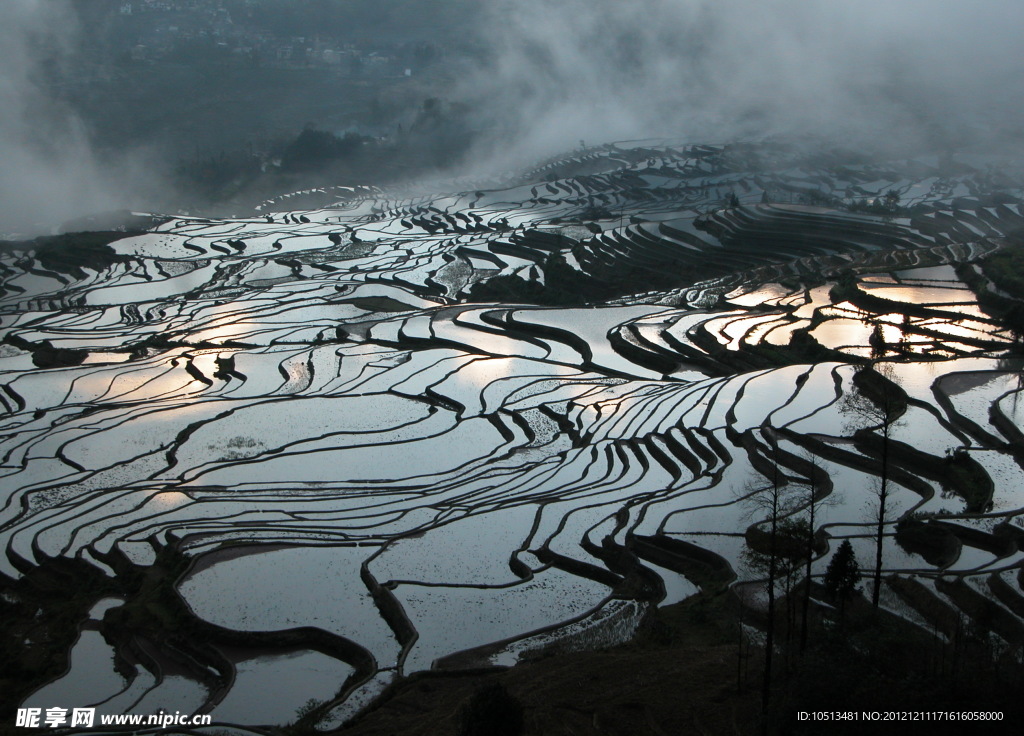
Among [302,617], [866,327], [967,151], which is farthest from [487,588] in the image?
[967,151]

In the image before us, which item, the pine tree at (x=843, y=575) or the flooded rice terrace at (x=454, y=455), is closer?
the pine tree at (x=843, y=575)
